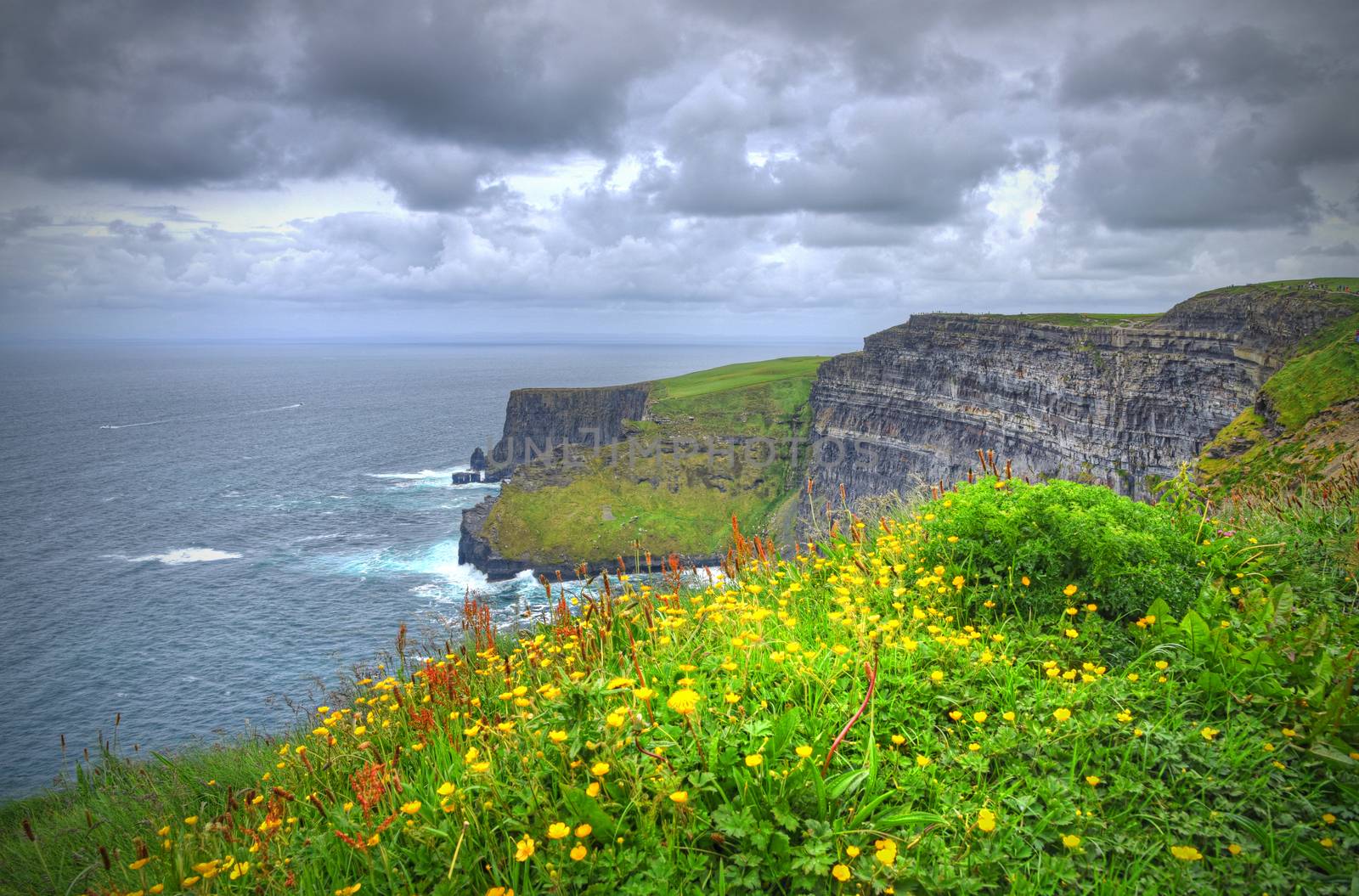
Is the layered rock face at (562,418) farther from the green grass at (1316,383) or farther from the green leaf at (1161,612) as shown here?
the green leaf at (1161,612)

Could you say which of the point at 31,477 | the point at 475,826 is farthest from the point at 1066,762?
the point at 31,477

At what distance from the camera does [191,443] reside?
172 m

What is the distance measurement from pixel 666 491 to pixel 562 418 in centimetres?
5100

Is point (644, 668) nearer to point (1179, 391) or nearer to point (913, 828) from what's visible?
point (913, 828)

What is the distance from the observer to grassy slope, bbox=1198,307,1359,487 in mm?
22219

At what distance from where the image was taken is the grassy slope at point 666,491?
101250mm

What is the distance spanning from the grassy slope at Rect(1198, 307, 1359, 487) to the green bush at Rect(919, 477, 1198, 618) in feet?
24.4

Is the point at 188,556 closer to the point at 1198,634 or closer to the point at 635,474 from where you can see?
the point at 635,474

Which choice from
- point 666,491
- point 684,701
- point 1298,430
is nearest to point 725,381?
point 666,491

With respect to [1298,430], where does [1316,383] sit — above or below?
above

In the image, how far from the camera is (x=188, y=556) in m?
89.9

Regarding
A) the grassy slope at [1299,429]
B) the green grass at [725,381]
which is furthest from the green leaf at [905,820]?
the green grass at [725,381]

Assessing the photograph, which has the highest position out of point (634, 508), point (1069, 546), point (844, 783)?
point (1069, 546)

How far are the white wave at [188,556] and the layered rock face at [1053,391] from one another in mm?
86483
